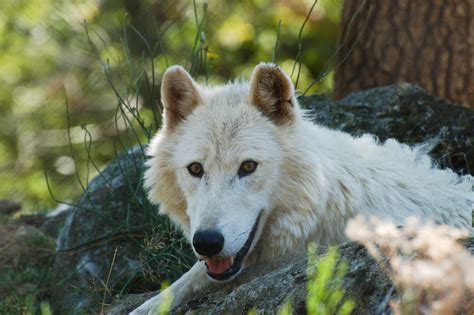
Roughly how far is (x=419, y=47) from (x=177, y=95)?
379 cm

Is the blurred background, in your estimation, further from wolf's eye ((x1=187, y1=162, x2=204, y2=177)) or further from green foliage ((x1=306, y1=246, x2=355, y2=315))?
green foliage ((x1=306, y1=246, x2=355, y2=315))

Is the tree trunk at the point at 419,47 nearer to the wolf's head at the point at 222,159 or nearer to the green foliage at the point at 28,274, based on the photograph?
the wolf's head at the point at 222,159

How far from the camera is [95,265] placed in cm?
677

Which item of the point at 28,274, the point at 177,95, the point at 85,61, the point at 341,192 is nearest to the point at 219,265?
the point at 341,192

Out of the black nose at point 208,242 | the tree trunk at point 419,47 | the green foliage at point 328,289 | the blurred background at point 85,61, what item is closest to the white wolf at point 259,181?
the black nose at point 208,242

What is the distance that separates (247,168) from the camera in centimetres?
453

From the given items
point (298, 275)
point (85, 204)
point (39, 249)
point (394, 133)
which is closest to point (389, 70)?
point (394, 133)

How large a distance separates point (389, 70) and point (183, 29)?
5.27 m

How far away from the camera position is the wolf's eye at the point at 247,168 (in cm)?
451

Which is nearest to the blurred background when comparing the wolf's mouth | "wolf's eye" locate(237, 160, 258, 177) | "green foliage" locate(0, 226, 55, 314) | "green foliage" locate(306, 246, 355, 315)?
"green foliage" locate(0, 226, 55, 314)

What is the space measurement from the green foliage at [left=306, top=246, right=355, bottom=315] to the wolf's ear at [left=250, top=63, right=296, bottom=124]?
136cm

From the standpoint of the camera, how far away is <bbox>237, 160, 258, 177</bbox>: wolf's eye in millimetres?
4512

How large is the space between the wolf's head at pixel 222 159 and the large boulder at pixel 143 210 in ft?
3.11

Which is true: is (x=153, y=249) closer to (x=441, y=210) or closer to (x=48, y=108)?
(x=441, y=210)
